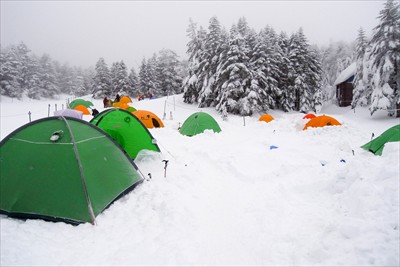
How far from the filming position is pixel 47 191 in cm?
421

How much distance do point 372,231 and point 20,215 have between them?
5.71 metres

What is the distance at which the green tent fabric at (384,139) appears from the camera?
798 cm

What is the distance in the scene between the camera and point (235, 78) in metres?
26.5

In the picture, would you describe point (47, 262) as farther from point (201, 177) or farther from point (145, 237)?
point (201, 177)

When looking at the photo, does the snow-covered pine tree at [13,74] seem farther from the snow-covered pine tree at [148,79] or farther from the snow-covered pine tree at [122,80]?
the snow-covered pine tree at [148,79]

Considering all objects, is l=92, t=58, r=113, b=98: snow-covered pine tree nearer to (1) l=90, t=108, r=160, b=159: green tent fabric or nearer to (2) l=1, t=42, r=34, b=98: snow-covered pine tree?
(2) l=1, t=42, r=34, b=98: snow-covered pine tree

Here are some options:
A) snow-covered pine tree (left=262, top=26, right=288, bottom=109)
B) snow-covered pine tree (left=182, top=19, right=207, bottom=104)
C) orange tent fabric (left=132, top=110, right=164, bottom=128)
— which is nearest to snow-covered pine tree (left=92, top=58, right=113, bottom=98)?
snow-covered pine tree (left=182, top=19, right=207, bottom=104)

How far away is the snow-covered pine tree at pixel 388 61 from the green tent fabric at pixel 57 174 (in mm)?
26254

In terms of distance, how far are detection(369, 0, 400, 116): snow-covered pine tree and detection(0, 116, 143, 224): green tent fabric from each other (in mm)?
26254

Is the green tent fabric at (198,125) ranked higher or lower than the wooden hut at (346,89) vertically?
lower

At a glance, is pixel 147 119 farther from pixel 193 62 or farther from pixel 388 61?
pixel 388 61

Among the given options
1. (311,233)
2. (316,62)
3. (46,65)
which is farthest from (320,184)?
(46,65)

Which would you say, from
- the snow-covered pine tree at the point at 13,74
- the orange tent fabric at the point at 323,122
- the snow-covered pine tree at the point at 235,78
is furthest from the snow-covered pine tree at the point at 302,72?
the snow-covered pine tree at the point at 13,74

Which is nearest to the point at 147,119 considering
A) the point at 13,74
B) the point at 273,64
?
the point at 273,64
